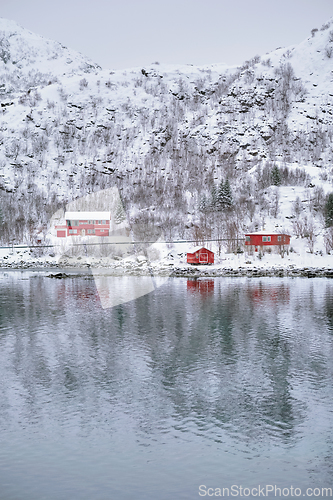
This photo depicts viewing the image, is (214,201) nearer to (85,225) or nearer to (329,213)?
(329,213)

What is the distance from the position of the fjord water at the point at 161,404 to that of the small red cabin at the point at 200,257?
31599 mm

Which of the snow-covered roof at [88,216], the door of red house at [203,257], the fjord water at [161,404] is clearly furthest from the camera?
the snow-covered roof at [88,216]

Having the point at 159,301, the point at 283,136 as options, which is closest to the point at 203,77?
the point at 283,136

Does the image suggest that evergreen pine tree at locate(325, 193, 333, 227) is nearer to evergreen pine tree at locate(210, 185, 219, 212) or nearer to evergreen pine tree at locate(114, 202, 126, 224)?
evergreen pine tree at locate(210, 185, 219, 212)

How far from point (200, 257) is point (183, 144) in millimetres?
65553

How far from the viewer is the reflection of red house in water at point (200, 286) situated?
3916 centimetres

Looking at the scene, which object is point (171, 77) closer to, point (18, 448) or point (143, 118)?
point (143, 118)

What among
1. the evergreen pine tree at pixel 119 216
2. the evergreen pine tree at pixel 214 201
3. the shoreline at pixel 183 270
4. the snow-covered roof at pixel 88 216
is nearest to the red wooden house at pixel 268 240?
the shoreline at pixel 183 270

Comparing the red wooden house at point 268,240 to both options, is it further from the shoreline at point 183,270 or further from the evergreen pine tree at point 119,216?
the evergreen pine tree at point 119,216

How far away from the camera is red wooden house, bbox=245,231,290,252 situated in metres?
60.2

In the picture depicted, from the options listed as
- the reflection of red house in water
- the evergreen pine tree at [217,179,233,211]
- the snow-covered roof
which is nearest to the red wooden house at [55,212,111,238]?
the snow-covered roof

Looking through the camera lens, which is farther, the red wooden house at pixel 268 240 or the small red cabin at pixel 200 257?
the red wooden house at pixel 268 240

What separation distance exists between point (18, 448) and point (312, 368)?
33.9 feet

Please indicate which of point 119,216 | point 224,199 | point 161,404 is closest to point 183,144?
point 224,199
